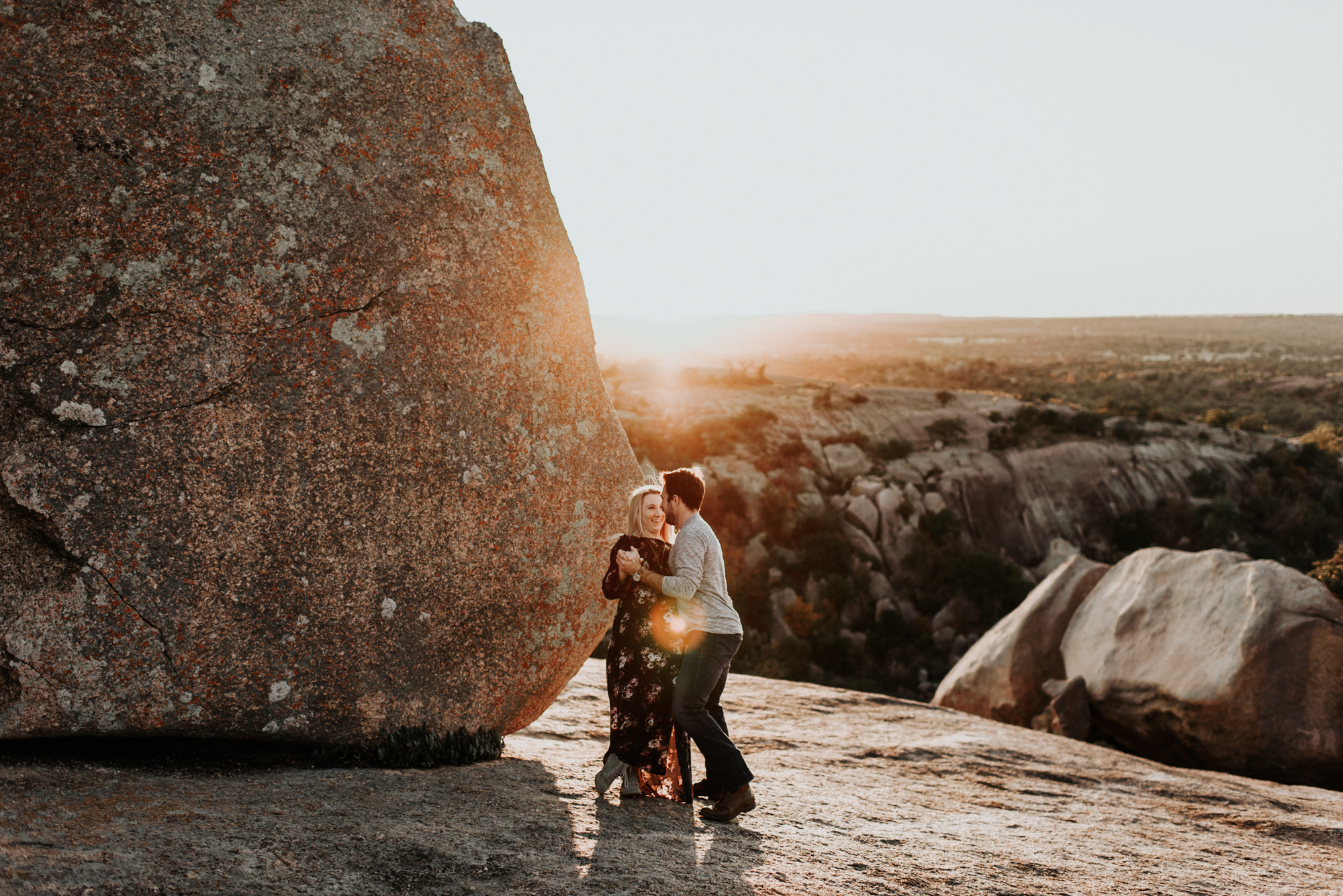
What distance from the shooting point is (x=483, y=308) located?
5426 millimetres

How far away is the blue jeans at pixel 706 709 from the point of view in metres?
4.91

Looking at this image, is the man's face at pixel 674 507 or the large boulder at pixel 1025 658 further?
the large boulder at pixel 1025 658

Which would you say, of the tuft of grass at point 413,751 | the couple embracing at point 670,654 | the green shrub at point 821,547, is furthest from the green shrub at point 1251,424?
the tuft of grass at point 413,751

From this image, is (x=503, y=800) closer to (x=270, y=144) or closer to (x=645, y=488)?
(x=645, y=488)

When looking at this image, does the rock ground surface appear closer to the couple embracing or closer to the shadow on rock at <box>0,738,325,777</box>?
the shadow on rock at <box>0,738,325,777</box>

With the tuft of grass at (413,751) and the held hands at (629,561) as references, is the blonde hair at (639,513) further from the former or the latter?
the tuft of grass at (413,751)

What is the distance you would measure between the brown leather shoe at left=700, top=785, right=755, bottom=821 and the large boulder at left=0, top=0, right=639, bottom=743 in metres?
1.47

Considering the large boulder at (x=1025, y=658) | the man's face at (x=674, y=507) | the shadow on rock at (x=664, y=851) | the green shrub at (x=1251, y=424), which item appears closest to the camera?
the shadow on rock at (x=664, y=851)

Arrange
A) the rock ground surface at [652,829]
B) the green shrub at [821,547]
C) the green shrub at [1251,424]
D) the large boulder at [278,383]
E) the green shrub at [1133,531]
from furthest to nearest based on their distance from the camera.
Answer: the green shrub at [1251,424] < the green shrub at [1133,531] < the green shrub at [821,547] < the large boulder at [278,383] < the rock ground surface at [652,829]

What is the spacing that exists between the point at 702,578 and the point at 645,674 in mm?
676

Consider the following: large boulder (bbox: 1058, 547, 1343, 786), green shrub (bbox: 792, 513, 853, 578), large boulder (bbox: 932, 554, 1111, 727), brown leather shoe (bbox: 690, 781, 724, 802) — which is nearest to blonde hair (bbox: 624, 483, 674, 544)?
brown leather shoe (bbox: 690, 781, 724, 802)

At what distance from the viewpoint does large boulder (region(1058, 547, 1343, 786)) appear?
29.0 ft

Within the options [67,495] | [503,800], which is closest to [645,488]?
[503,800]

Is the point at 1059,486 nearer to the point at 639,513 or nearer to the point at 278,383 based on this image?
the point at 639,513
